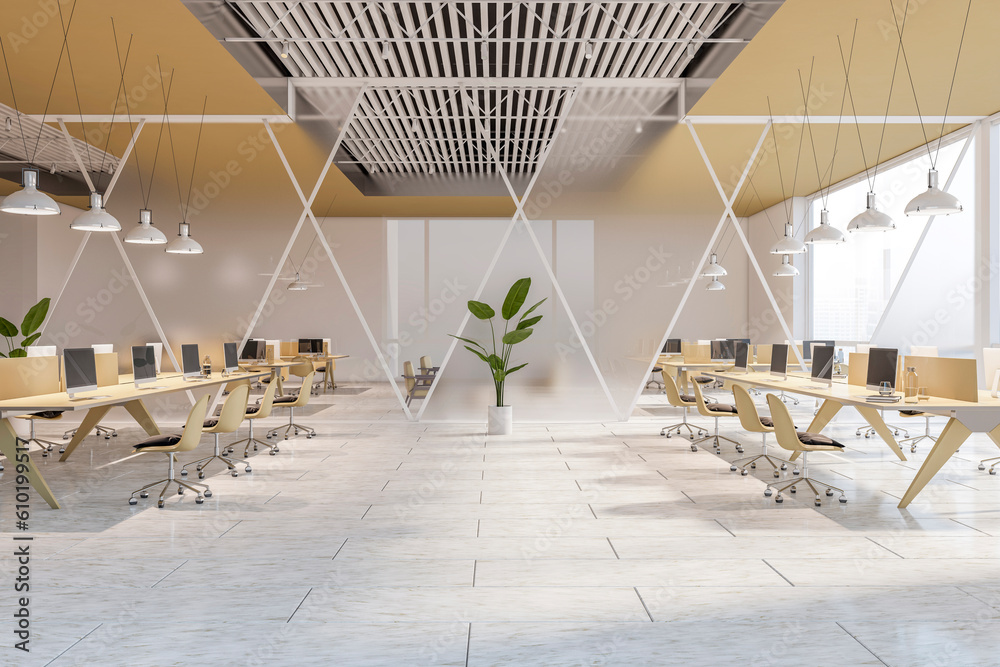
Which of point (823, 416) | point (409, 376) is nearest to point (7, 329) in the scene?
point (409, 376)

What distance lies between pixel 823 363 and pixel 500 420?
352cm

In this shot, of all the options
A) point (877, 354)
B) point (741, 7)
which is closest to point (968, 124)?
point (741, 7)

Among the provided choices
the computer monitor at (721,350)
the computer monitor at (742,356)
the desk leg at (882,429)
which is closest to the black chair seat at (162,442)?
the desk leg at (882,429)

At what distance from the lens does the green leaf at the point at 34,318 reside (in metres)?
7.48

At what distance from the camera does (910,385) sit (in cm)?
479

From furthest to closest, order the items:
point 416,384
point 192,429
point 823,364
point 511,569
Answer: point 416,384 → point 823,364 → point 192,429 → point 511,569

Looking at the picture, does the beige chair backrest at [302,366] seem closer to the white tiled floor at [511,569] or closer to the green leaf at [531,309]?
the green leaf at [531,309]

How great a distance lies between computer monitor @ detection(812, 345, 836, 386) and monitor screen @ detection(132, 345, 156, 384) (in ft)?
21.0

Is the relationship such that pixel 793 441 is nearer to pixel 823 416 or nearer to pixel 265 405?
pixel 823 416

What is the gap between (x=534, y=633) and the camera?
8.34 feet

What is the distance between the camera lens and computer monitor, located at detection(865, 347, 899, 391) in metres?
4.92

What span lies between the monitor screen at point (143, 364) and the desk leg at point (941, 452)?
652 cm

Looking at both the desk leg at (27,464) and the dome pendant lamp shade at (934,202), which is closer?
the desk leg at (27,464)

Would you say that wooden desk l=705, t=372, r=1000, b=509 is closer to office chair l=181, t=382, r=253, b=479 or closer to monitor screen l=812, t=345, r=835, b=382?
monitor screen l=812, t=345, r=835, b=382
